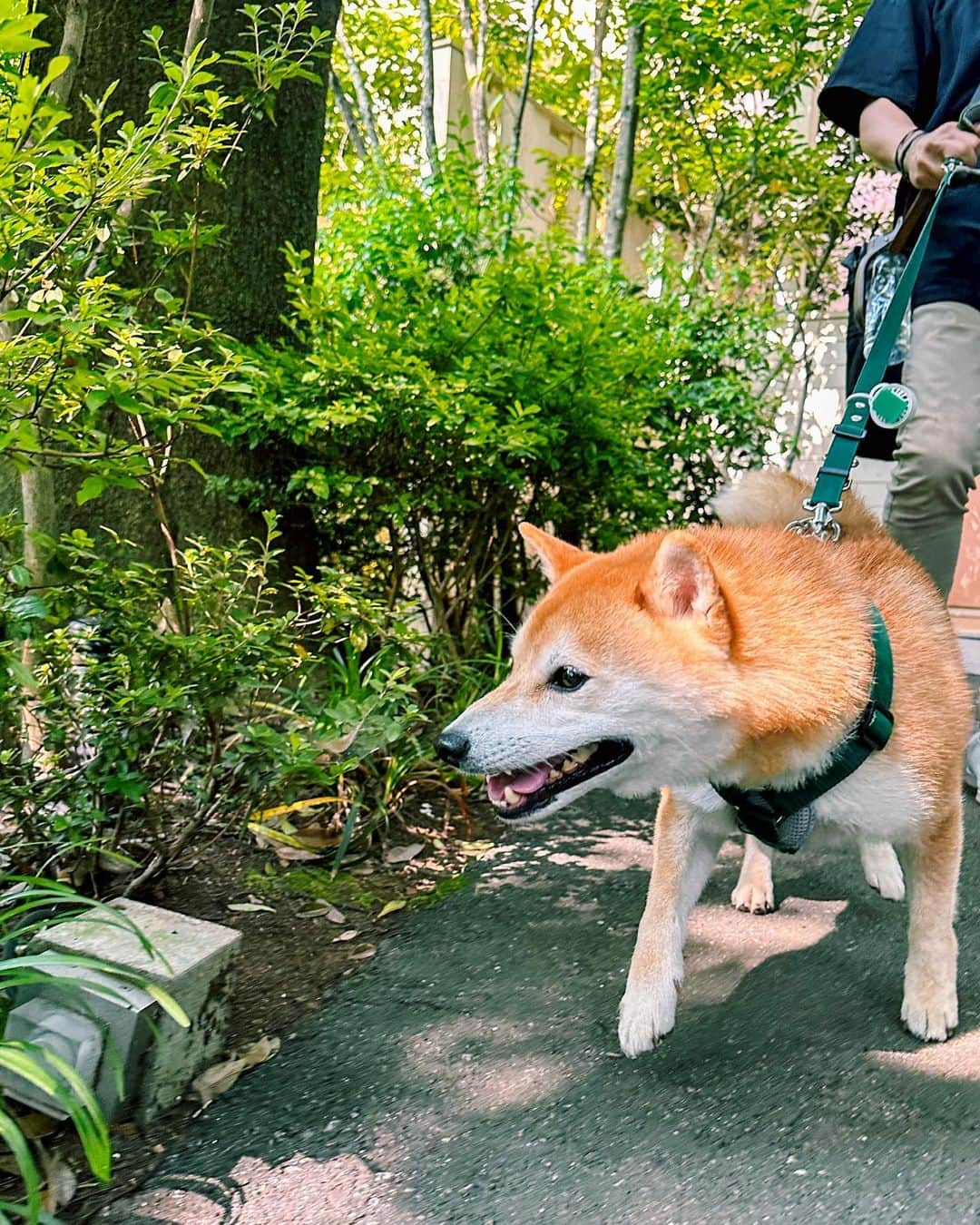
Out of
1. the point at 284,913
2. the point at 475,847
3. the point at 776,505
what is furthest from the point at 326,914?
the point at 776,505

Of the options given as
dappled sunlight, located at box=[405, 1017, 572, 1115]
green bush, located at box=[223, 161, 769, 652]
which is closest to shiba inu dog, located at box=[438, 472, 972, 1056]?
dappled sunlight, located at box=[405, 1017, 572, 1115]

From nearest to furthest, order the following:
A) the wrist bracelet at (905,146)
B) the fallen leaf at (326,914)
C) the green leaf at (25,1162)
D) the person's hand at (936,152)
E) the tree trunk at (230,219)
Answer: the green leaf at (25,1162), the person's hand at (936,152), the wrist bracelet at (905,146), the fallen leaf at (326,914), the tree trunk at (230,219)

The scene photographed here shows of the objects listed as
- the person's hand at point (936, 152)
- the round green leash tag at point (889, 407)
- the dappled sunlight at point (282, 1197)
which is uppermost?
the person's hand at point (936, 152)

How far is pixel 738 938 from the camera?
112 inches

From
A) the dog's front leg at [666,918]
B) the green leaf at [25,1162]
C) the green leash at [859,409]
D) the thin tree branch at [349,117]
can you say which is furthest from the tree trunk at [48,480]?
the thin tree branch at [349,117]

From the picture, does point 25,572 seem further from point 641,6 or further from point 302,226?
point 641,6

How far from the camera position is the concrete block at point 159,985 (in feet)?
6.34

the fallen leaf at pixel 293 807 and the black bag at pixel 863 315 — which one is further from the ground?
the black bag at pixel 863 315

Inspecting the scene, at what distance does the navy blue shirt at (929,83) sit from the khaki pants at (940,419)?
0.10 metres

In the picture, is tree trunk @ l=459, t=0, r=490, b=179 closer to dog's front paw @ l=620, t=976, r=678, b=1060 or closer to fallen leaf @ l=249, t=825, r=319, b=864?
fallen leaf @ l=249, t=825, r=319, b=864

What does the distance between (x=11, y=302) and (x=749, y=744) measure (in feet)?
6.86

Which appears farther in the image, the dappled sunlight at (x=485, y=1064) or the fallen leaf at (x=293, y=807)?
the fallen leaf at (x=293, y=807)

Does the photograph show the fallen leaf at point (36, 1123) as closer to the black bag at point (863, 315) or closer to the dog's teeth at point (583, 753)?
the dog's teeth at point (583, 753)

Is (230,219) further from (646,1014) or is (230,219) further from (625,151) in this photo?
(646,1014)
